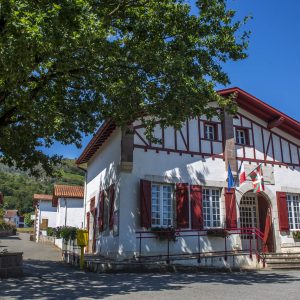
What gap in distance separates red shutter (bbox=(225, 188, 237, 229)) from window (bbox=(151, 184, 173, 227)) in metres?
2.52

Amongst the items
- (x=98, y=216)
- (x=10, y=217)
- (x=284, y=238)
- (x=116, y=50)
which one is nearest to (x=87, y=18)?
(x=116, y=50)

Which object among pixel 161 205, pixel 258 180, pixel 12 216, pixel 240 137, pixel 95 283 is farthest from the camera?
pixel 12 216

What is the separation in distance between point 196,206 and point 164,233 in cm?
187

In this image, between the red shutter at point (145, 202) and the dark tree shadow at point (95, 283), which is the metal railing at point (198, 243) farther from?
the dark tree shadow at point (95, 283)

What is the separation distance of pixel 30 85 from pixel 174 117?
4.09 metres

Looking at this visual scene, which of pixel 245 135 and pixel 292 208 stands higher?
pixel 245 135

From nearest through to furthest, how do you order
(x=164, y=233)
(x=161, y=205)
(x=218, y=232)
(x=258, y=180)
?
(x=164, y=233)
(x=161, y=205)
(x=218, y=232)
(x=258, y=180)

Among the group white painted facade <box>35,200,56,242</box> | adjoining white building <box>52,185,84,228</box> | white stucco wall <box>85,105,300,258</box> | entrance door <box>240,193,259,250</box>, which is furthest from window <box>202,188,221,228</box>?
white painted facade <box>35,200,56,242</box>

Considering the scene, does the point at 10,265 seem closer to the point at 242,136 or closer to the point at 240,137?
the point at 240,137

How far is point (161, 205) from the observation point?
1477 centimetres

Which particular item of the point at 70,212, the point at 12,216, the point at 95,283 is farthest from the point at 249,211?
the point at 12,216

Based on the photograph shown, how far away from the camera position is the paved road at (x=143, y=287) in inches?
317

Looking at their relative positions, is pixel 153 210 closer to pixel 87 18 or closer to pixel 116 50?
pixel 116 50

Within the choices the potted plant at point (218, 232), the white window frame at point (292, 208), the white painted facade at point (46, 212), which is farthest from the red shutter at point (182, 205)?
the white painted facade at point (46, 212)
